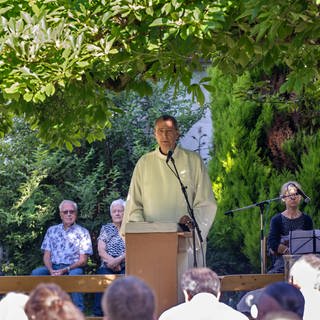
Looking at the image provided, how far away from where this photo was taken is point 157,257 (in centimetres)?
837

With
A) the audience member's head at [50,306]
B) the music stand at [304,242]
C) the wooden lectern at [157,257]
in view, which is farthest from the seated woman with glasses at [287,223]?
the audience member's head at [50,306]

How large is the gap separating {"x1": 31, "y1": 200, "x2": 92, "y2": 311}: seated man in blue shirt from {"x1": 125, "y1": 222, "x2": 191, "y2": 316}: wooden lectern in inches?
148

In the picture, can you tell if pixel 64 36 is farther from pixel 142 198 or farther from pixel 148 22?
pixel 142 198

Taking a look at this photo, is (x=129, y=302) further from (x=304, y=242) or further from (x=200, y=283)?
(x=304, y=242)

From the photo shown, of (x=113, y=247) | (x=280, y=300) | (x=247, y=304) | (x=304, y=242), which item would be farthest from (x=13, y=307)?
(x=113, y=247)

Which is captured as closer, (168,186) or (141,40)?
(141,40)

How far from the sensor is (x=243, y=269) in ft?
47.4

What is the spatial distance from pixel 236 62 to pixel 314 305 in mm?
2308

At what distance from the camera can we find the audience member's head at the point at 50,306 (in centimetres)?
491

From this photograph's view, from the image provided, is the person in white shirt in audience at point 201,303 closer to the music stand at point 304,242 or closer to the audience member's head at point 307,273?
the audience member's head at point 307,273

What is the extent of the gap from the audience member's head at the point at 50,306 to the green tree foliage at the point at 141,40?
2500 millimetres

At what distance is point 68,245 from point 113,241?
581 mm

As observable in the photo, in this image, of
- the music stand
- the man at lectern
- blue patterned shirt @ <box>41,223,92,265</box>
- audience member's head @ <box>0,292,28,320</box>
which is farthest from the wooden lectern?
blue patterned shirt @ <box>41,223,92,265</box>

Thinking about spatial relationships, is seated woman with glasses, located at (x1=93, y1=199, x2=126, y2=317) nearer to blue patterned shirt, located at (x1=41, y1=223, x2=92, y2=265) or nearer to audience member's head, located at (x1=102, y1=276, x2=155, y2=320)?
blue patterned shirt, located at (x1=41, y1=223, x2=92, y2=265)
